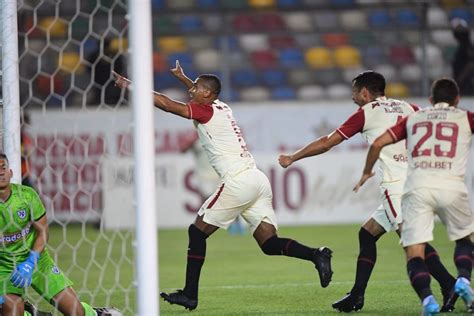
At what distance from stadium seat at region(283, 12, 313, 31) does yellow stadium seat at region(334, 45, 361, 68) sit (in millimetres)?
857

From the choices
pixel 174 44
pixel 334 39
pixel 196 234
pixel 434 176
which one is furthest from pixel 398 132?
pixel 334 39

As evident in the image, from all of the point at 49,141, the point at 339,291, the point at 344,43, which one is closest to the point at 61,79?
the point at 49,141

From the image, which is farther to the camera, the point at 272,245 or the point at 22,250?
the point at 272,245

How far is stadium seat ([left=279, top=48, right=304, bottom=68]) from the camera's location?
56.5ft

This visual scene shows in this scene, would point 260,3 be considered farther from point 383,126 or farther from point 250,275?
point 383,126

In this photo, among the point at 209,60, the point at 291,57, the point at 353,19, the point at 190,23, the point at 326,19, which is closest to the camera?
the point at 209,60

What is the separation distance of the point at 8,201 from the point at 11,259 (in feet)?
1.28

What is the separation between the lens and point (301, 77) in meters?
17.4

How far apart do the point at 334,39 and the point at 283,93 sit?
4.39ft

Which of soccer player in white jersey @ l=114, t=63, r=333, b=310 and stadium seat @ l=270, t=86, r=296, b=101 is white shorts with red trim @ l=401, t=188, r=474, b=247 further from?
stadium seat @ l=270, t=86, r=296, b=101

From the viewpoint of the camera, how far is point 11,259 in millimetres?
6520

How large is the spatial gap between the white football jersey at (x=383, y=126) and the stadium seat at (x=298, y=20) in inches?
412

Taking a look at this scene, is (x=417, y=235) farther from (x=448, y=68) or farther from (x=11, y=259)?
(x=448, y=68)

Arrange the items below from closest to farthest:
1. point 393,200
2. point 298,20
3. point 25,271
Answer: point 25,271, point 393,200, point 298,20
